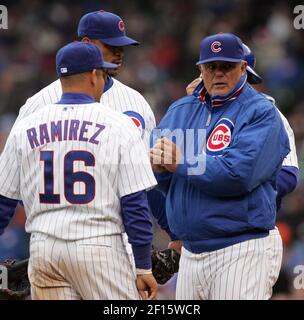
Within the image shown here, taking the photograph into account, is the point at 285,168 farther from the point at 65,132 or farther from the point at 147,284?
the point at 65,132

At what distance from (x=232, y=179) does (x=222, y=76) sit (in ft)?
1.89

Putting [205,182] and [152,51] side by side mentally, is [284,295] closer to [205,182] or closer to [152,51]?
[205,182]

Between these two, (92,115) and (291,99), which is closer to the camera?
(92,115)

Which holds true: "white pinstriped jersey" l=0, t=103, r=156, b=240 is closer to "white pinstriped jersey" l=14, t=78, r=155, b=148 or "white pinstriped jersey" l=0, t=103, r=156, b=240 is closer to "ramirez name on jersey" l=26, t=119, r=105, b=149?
"ramirez name on jersey" l=26, t=119, r=105, b=149

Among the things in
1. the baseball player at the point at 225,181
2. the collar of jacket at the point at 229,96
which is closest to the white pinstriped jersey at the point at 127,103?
the baseball player at the point at 225,181

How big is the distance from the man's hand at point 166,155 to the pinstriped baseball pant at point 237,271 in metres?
0.48

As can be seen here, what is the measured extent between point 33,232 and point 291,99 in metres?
7.70

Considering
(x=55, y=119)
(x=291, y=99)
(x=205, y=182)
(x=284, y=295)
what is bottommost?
(x=284, y=295)

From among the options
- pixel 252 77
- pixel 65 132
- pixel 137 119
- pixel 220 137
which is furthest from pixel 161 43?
pixel 65 132

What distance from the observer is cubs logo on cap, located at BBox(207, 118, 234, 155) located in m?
4.73

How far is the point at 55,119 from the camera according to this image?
174 inches

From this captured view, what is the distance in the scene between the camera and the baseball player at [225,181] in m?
4.61

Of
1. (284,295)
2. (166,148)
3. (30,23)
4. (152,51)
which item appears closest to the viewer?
(166,148)
